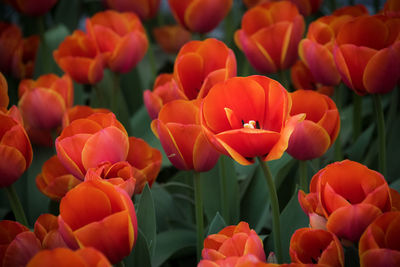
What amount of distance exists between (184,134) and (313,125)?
0.41 feet

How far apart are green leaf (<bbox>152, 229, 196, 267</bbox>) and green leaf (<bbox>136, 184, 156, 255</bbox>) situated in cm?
11

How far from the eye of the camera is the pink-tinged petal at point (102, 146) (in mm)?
492

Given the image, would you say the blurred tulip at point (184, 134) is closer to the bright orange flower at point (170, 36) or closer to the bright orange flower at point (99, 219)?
the bright orange flower at point (99, 219)

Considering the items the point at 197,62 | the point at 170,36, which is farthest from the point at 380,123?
the point at 170,36

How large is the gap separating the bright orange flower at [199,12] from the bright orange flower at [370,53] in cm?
32

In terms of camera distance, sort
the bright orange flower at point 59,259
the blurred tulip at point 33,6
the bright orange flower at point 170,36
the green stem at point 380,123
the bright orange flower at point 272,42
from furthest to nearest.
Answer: the bright orange flower at point 170,36
the blurred tulip at point 33,6
the bright orange flower at point 272,42
the green stem at point 380,123
the bright orange flower at point 59,259

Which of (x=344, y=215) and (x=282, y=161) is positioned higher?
(x=344, y=215)

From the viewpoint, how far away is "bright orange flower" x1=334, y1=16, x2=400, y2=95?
560 mm

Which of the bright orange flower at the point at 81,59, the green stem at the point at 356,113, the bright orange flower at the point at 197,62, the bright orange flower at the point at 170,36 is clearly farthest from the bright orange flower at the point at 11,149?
the bright orange flower at the point at 170,36

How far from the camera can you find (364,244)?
37 centimetres

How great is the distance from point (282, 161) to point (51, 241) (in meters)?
0.37

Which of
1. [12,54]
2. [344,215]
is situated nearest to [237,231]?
[344,215]

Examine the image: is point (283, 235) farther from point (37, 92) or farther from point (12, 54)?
point (12, 54)

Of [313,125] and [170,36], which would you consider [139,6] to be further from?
[313,125]
